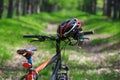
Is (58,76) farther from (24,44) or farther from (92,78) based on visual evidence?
(24,44)

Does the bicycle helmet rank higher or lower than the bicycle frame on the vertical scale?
higher

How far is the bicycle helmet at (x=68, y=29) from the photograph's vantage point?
22.9ft

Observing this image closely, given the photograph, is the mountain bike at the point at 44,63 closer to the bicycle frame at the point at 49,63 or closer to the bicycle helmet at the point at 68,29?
the bicycle frame at the point at 49,63

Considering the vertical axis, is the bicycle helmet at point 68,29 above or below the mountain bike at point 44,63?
above

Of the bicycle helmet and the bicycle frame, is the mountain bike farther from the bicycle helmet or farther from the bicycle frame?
the bicycle helmet

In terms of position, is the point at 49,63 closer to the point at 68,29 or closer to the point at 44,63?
the point at 44,63

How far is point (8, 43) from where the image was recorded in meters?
20.9

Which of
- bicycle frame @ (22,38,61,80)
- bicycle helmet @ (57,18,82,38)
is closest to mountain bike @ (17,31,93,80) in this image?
bicycle frame @ (22,38,61,80)

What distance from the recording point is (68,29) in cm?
702

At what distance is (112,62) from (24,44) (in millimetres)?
5865

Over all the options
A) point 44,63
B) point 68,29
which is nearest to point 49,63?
point 44,63

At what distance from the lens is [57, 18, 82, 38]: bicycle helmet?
699 cm

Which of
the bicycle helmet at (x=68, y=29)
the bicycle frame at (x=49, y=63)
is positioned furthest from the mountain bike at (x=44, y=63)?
the bicycle helmet at (x=68, y=29)

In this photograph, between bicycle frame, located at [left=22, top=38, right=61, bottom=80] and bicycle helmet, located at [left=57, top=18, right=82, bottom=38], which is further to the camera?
bicycle helmet, located at [left=57, top=18, right=82, bottom=38]
